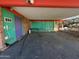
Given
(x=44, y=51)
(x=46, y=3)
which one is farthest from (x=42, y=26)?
(x=46, y=3)

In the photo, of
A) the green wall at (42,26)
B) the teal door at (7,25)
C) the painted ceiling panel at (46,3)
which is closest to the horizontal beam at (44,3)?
the painted ceiling panel at (46,3)

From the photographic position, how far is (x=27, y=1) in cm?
430

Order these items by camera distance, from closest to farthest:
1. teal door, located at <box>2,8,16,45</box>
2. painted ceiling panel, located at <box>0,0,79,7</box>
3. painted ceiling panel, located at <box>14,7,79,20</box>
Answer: painted ceiling panel, located at <box>0,0,79,7</box> < teal door, located at <box>2,8,16,45</box> < painted ceiling panel, located at <box>14,7,79,20</box>

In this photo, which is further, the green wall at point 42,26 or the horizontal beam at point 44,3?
the green wall at point 42,26

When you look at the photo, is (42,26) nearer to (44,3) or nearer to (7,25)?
(7,25)

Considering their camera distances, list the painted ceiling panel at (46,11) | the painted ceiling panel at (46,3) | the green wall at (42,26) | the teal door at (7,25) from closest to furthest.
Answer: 1. the painted ceiling panel at (46,3)
2. the teal door at (7,25)
3. the painted ceiling panel at (46,11)
4. the green wall at (42,26)

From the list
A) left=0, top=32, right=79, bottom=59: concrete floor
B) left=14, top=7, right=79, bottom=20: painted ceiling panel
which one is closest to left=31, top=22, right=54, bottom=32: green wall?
left=14, top=7, right=79, bottom=20: painted ceiling panel

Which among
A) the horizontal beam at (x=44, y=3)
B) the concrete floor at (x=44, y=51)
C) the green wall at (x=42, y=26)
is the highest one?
the horizontal beam at (x=44, y=3)

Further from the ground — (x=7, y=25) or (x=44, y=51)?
(x=7, y=25)

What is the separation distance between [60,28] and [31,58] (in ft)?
51.7

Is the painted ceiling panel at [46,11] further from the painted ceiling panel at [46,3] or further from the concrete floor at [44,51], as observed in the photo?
the concrete floor at [44,51]

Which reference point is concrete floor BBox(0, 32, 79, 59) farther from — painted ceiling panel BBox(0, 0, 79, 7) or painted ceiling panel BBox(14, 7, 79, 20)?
painted ceiling panel BBox(14, 7, 79, 20)

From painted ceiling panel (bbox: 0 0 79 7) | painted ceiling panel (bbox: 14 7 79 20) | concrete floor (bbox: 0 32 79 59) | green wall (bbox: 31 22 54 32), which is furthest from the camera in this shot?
green wall (bbox: 31 22 54 32)

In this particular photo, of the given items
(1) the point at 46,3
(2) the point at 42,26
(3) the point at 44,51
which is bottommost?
(3) the point at 44,51
